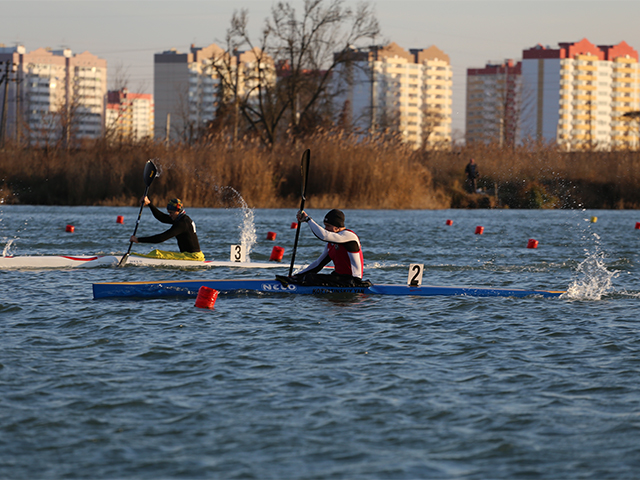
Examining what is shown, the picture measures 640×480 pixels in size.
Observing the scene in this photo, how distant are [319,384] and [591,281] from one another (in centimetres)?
736

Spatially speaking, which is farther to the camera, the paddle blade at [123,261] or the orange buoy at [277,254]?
the orange buoy at [277,254]

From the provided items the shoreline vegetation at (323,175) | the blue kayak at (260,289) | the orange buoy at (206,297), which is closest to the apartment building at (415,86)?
the shoreline vegetation at (323,175)

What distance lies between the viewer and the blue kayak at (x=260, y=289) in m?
10.5

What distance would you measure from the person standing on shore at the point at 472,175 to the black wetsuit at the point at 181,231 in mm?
20157

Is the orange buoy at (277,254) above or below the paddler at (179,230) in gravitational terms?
below

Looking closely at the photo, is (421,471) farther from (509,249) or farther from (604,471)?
(509,249)

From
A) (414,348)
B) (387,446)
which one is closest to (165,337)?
(414,348)

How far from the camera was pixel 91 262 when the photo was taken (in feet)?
44.9

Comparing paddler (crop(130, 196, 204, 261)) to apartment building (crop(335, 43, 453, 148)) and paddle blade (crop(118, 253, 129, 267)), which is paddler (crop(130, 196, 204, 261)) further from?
apartment building (crop(335, 43, 453, 148))

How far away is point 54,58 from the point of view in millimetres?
160625

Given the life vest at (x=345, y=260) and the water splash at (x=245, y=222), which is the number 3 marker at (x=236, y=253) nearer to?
the water splash at (x=245, y=222)

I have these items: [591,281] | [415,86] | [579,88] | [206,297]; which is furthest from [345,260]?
[415,86]

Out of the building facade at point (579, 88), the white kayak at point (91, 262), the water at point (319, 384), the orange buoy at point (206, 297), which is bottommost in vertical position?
the water at point (319, 384)

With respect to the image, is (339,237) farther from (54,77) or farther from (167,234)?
(54,77)
